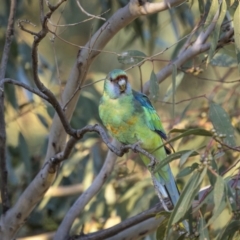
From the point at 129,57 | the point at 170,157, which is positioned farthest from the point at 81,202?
the point at 170,157

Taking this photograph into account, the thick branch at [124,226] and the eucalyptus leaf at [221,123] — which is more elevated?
the eucalyptus leaf at [221,123]

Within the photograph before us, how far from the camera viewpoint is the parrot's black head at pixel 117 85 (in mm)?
2428

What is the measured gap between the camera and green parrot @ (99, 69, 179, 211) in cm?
→ 234

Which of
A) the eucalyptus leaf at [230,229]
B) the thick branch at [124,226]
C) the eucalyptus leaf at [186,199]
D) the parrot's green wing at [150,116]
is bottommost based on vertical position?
the eucalyptus leaf at [230,229]

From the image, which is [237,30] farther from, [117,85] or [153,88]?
[117,85]

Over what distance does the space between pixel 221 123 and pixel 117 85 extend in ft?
1.34

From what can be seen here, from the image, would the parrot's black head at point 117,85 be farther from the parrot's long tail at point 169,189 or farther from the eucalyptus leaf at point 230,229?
the eucalyptus leaf at point 230,229

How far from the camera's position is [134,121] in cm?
236

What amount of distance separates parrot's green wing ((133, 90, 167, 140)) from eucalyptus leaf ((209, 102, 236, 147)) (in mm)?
200

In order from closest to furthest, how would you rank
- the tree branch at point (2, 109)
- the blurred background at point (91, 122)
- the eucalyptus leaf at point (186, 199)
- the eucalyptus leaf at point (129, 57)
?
the eucalyptus leaf at point (186, 199), the tree branch at point (2, 109), the eucalyptus leaf at point (129, 57), the blurred background at point (91, 122)

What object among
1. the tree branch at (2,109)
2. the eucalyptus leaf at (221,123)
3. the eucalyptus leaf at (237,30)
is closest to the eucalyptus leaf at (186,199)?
the eucalyptus leaf at (237,30)

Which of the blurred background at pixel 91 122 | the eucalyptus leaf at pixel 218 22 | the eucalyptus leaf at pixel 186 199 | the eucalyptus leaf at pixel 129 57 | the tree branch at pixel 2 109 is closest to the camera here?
the eucalyptus leaf at pixel 186 199

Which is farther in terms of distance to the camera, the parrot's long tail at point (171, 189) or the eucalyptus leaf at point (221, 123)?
the parrot's long tail at point (171, 189)

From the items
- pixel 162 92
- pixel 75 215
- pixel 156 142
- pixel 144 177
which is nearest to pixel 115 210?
pixel 144 177
